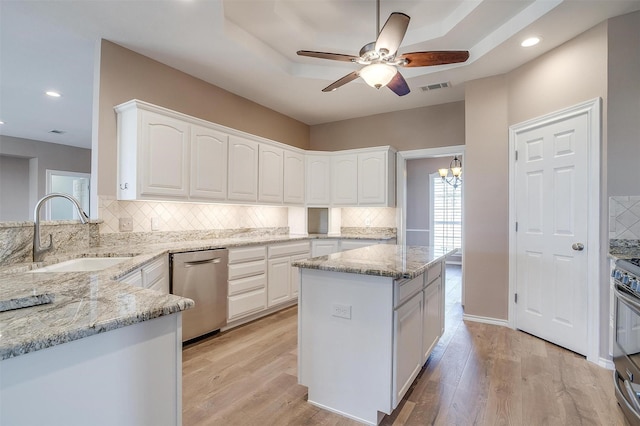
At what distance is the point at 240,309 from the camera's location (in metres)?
3.41

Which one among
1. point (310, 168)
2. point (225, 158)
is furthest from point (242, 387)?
point (310, 168)

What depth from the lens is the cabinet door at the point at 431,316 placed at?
234cm

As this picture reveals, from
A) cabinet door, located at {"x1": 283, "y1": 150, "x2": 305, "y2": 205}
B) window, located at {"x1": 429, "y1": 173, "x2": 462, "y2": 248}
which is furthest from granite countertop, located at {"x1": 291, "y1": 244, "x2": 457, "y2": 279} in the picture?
window, located at {"x1": 429, "y1": 173, "x2": 462, "y2": 248}

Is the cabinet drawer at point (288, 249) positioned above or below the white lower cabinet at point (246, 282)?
above

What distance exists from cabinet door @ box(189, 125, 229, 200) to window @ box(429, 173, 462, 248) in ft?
18.4

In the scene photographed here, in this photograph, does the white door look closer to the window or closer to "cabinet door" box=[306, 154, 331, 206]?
"cabinet door" box=[306, 154, 331, 206]

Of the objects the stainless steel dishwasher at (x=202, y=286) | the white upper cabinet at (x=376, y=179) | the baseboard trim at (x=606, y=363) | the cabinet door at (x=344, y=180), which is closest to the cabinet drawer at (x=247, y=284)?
the stainless steel dishwasher at (x=202, y=286)

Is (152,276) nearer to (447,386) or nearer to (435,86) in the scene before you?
(447,386)

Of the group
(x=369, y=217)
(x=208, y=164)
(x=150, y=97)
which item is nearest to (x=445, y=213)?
(x=369, y=217)

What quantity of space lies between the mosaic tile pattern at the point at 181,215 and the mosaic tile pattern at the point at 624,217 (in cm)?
379

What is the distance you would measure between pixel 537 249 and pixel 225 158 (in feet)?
11.3

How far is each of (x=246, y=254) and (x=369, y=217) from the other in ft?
7.50

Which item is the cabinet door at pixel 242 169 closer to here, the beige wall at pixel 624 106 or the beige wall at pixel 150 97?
the beige wall at pixel 150 97

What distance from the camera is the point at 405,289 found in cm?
193
